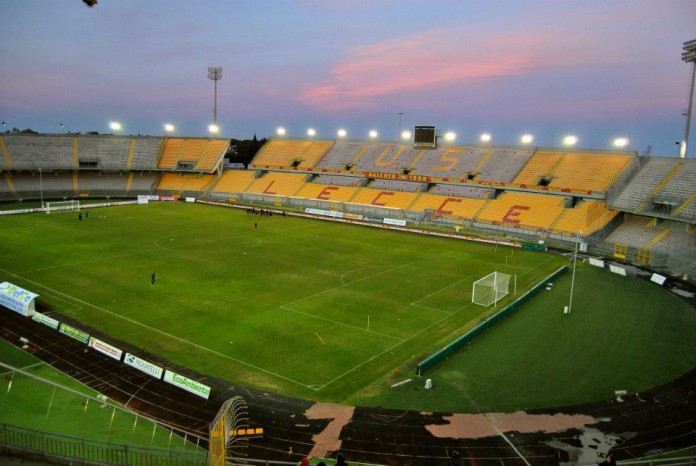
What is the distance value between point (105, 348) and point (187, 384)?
4952mm

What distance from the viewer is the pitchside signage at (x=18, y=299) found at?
2342 centimetres

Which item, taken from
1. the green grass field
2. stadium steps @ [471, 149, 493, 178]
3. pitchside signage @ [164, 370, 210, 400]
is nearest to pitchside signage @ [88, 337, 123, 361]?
the green grass field

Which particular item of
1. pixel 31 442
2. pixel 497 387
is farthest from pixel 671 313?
pixel 31 442

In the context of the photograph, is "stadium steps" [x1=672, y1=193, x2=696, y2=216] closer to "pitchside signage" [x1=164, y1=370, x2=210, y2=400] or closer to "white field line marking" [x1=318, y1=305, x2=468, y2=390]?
"white field line marking" [x1=318, y1=305, x2=468, y2=390]

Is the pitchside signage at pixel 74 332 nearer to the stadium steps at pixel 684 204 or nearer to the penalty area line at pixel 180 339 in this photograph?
the penalty area line at pixel 180 339

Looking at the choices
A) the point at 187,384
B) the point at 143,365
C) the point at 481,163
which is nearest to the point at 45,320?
the point at 143,365

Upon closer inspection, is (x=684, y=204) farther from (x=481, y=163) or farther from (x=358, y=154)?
(x=358, y=154)

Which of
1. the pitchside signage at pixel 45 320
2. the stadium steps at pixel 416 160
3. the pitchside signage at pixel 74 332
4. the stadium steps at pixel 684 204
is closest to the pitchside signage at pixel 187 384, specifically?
the pitchside signage at pixel 74 332

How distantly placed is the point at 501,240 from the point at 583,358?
27.5 meters

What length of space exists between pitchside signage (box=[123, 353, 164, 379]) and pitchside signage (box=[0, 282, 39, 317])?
7.80 m

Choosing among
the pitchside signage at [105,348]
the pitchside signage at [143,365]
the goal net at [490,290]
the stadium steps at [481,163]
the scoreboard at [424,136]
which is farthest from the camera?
the scoreboard at [424,136]

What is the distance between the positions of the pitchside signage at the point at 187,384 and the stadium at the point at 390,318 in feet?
0.20

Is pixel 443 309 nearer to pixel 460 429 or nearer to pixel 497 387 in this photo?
pixel 497 387

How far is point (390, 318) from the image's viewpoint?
2520 centimetres
